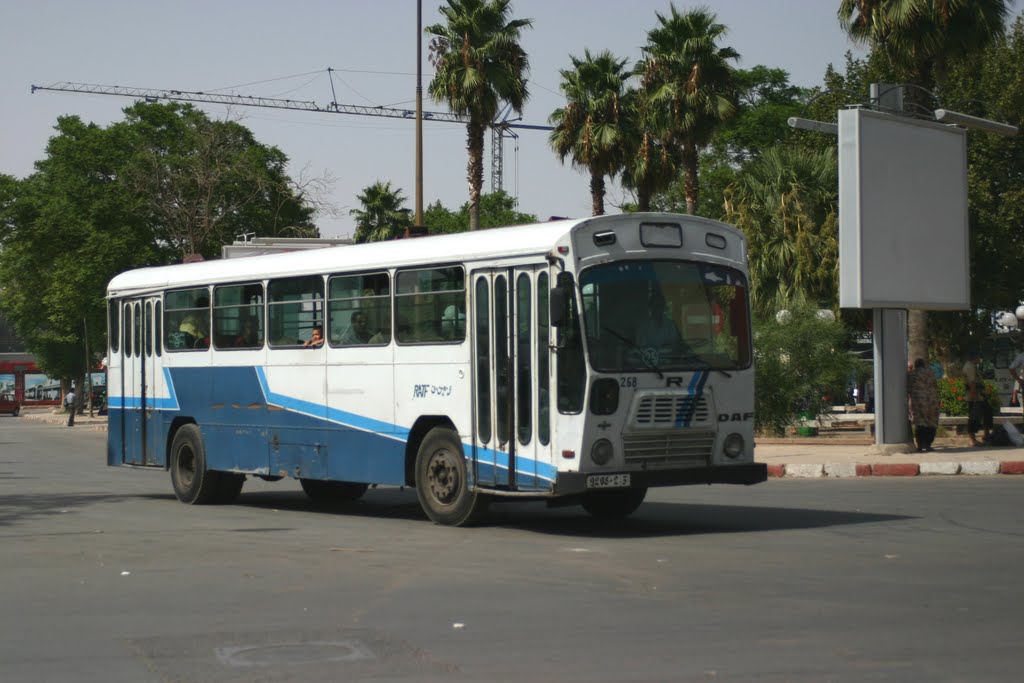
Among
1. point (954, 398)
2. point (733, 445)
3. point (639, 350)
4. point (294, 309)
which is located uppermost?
point (294, 309)

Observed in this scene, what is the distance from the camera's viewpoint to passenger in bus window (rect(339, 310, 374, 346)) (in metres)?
16.1

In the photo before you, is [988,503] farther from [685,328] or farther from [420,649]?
[420,649]

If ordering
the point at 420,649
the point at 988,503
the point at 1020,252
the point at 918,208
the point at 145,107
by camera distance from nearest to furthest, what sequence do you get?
1. the point at 420,649
2. the point at 988,503
3. the point at 918,208
4. the point at 1020,252
5. the point at 145,107

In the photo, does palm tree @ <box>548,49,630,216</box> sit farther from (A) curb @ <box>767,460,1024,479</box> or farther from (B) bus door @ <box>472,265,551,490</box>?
(B) bus door @ <box>472,265,551,490</box>

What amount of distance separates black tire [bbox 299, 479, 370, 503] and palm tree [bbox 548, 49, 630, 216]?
26174 mm

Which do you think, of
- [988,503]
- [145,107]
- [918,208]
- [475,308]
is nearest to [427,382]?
[475,308]

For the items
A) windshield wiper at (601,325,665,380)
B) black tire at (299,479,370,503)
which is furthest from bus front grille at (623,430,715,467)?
black tire at (299,479,370,503)

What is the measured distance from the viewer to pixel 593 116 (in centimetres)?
4488

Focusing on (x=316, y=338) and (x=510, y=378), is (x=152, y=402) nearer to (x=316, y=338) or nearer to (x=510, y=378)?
(x=316, y=338)

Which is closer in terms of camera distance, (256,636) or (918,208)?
(256,636)

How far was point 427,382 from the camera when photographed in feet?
49.7

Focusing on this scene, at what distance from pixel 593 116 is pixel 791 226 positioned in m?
7.11

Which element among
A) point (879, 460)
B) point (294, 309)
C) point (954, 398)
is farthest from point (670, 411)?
point (954, 398)

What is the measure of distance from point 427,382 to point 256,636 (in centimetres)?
695
